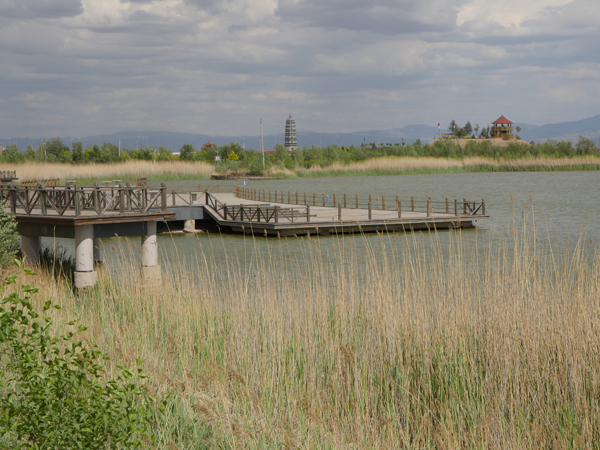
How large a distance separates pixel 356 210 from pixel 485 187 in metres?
28.6

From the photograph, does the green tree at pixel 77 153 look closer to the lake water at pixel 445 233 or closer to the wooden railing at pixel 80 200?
the lake water at pixel 445 233

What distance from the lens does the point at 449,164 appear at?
7650cm

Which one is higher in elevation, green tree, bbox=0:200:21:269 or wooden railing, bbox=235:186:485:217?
green tree, bbox=0:200:21:269

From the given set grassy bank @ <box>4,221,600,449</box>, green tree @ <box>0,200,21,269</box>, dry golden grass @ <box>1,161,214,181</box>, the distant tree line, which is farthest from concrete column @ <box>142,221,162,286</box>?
the distant tree line

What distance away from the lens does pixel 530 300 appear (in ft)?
19.5

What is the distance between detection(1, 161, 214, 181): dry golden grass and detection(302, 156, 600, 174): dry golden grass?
1760 cm

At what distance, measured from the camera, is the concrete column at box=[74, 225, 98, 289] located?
1198 centimetres

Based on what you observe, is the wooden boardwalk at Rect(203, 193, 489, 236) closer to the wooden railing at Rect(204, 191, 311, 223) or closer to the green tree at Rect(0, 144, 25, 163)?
the wooden railing at Rect(204, 191, 311, 223)

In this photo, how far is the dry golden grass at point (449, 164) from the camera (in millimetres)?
73938

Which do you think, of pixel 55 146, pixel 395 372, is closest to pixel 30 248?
pixel 395 372

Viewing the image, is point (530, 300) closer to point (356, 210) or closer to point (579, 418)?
point (579, 418)

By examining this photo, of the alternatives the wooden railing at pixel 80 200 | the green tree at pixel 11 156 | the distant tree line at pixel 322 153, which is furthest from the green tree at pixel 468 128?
the wooden railing at pixel 80 200

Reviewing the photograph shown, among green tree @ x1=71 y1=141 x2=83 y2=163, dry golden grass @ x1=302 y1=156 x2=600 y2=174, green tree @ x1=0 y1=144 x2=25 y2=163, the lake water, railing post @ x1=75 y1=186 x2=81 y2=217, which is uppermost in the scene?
green tree @ x1=71 y1=141 x2=83 y2=163

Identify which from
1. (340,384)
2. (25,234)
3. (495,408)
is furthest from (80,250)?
(495,408)
